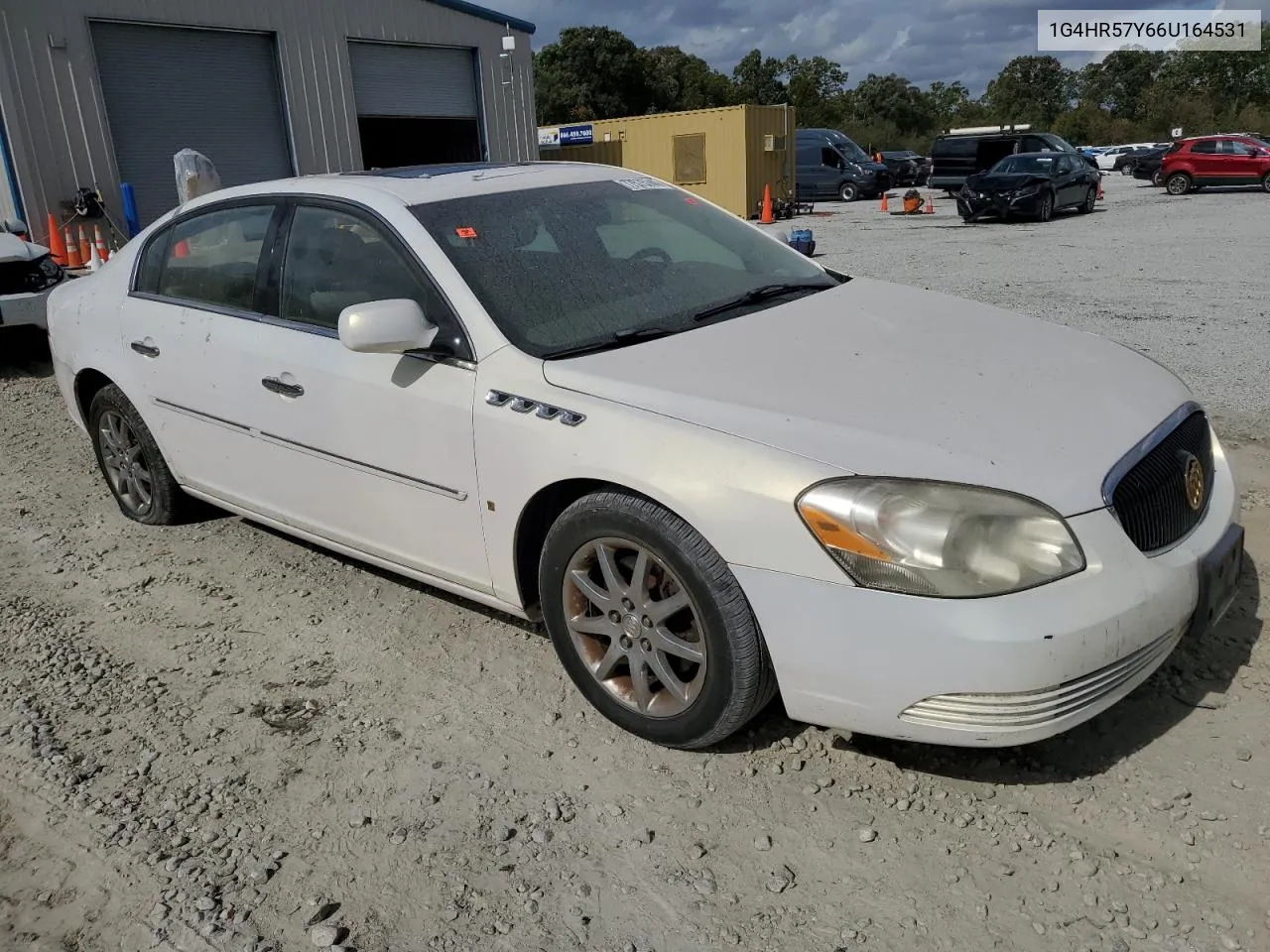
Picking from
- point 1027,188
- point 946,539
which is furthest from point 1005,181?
point 946,539

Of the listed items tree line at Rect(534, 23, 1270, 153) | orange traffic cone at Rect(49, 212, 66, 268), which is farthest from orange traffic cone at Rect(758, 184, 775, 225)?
tree line at Rect(534, 23, 1270, 153)

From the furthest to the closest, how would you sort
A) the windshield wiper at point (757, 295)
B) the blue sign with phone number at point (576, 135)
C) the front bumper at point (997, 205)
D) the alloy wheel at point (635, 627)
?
the blue sign with phone number at point (576, 135), the front bumper at point (997, 205), the windshield wiper at point (757, 295), the alloy wheel at point (635, 627)

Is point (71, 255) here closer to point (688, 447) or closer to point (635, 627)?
point (635, 627)

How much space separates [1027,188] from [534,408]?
19249 mm

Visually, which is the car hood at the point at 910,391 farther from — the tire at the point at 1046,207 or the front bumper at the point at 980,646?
the tire at the point at 1046,207

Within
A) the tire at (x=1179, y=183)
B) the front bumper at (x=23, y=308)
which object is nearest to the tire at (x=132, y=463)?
the front bumper at (x=23, y=308)

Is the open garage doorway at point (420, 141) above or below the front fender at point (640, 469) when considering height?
above

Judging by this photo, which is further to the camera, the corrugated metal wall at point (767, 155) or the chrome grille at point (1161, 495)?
the corrugated metal wall at point (767, 155)

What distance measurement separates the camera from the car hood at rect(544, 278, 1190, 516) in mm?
2453

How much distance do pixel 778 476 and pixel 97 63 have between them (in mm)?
15942

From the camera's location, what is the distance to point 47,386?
816cm

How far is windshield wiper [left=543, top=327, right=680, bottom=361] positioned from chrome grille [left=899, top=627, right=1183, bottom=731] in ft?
4.46

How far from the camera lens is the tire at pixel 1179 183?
2533 centimetres

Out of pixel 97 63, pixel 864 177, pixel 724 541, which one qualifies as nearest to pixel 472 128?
pixel 97 63
